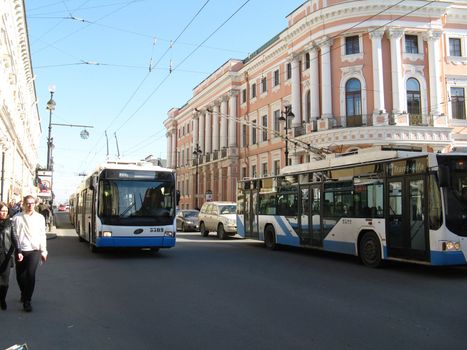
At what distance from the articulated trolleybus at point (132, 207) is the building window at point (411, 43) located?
2489cm

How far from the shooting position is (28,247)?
7.71 meters

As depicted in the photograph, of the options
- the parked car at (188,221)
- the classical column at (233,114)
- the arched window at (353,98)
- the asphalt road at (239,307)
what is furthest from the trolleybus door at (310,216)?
the classical column at (233,114)

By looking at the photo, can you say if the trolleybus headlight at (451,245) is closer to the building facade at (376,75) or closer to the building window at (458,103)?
the building facade at (376,75)

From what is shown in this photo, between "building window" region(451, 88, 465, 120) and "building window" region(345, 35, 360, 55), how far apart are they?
24.9 ft

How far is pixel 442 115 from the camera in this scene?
1294 inches

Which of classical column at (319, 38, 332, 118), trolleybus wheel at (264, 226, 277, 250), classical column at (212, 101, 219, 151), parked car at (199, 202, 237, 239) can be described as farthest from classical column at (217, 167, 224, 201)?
trolleybus wheel at (264, 226, 277, 250)

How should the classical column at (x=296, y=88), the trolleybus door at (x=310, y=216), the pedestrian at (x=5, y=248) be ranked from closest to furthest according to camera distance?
the pedestrian at (x=5, y=248)
the trolleybus door at (x=310, y=216)
the classical column at (x=296, y=88)

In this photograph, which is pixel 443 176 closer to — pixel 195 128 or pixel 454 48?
pixel 454 48

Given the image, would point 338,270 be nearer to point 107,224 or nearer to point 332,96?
point 107,224

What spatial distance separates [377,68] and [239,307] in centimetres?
2866

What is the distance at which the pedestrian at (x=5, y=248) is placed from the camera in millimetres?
7551

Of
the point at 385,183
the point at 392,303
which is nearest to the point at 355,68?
the point at 385,183

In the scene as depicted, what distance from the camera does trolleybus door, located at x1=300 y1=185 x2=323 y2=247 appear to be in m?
15.9

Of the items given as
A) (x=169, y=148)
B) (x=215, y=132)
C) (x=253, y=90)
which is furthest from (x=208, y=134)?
(x=169, y=148)
